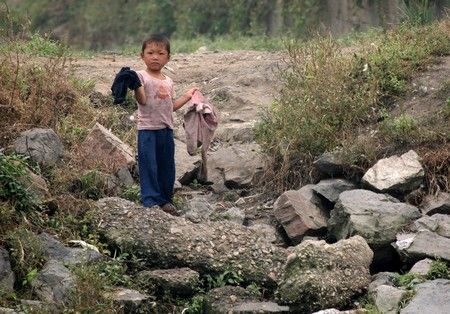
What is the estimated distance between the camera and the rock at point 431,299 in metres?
6.93

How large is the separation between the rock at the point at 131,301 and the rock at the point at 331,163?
86.2 inches

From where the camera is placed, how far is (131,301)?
23.6ft

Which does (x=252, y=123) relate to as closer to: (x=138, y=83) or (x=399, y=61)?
(x=399, y=61)

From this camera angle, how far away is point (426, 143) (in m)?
9.02

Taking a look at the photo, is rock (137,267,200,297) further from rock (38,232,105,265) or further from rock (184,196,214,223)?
rock (184,196,214,223)

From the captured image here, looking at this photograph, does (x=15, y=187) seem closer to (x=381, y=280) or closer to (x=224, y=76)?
(x=381, y=280)

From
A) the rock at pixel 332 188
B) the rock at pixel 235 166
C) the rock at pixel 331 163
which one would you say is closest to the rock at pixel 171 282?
the rock at pixel 332 188

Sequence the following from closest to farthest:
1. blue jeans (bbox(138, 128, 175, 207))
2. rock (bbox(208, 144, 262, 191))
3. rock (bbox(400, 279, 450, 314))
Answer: rock (bbox(400, 279, 450, 314)), blue jeans (bbox(138, 128, 175, 207)), rock (bbox(208, 144, 262, 191))

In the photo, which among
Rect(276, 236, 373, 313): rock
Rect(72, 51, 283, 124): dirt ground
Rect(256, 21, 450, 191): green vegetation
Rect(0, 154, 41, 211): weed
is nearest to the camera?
Rect(276, 236, 373, 313): rock

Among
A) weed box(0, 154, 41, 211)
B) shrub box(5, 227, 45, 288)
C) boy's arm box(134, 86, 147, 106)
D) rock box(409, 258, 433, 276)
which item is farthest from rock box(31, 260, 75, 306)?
rock box(409, 258, 433, 276)

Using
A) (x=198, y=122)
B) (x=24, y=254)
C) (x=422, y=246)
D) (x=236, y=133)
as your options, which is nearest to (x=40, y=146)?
(x=198, y=122)

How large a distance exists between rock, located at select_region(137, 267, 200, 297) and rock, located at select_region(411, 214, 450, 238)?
153 centimetres

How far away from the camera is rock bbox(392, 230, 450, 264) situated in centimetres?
760

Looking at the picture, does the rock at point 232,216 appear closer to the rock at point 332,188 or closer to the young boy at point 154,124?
the young boy at point 154,124
